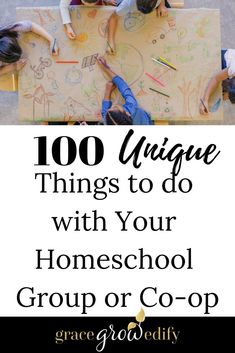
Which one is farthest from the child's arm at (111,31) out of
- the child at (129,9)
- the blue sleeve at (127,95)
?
the blue sleeve at (127,95)

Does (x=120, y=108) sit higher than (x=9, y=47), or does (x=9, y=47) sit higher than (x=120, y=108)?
(x=9, y=47)

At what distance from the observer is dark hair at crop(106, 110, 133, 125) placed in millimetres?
1887

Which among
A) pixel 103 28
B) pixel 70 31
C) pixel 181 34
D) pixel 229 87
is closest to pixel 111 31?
pixel 103 28

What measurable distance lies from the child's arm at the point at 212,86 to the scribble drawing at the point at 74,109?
40cm

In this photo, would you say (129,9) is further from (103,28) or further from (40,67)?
(40,67)

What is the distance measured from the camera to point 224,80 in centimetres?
198

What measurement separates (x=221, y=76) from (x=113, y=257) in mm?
1034

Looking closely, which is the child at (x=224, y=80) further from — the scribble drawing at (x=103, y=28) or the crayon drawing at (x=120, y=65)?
the scribble drawing at (x=103, y=28)

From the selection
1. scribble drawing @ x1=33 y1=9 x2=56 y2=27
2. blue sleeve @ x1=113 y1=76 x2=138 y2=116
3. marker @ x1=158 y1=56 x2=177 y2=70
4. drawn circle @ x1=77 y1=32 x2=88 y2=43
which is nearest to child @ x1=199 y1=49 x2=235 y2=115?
marker @ x1=158 y1=56 x2=177 y2=70

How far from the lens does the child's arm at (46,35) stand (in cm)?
195

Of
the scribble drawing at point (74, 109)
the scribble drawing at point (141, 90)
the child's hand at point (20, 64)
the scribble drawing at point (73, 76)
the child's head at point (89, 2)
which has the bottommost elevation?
the scribble drawing at point (74, 109)

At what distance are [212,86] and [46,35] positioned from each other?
1.98 feet

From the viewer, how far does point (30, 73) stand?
1.96m

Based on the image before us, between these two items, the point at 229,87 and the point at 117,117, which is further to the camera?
the point at 229,87
